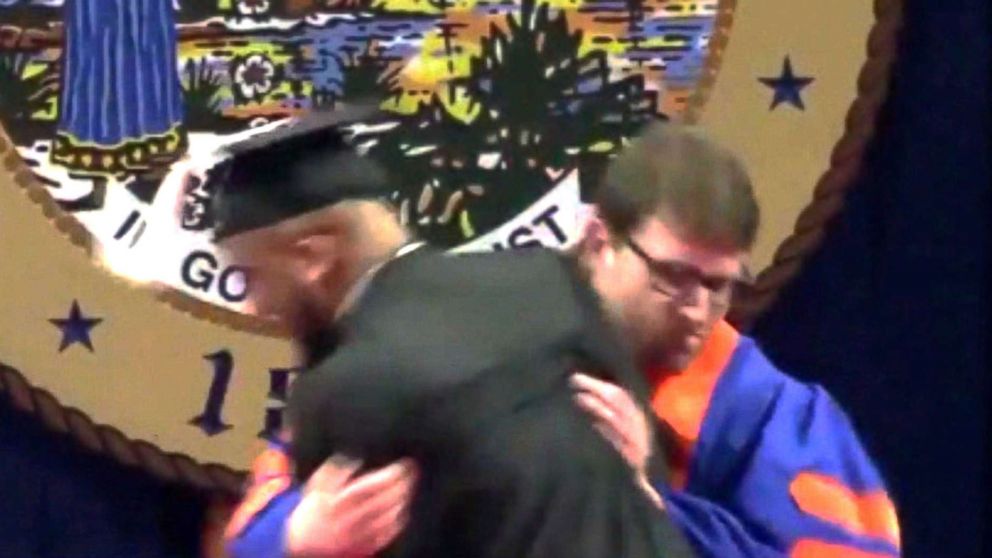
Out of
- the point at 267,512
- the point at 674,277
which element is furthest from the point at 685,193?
the point at 267,512

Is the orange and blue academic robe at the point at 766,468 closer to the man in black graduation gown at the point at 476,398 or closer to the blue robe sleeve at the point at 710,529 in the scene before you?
the blue robe sleeve at the point at 710,529

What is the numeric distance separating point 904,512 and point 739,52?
469mm

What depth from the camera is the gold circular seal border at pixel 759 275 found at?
6.25 ft

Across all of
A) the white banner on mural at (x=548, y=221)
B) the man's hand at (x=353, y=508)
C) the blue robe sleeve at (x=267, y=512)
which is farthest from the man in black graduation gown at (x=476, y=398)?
the white banner on mural at (x=548, y=221)

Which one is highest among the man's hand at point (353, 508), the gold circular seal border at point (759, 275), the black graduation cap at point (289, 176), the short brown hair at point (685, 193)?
the black graduation cap at point (289, 176)

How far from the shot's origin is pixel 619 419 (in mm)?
1056

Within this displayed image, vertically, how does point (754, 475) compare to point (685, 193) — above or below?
below

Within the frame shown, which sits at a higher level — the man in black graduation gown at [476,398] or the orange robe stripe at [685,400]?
the man in black graduation gown at [476,398]

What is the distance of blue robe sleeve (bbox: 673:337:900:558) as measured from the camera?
47.1 inches

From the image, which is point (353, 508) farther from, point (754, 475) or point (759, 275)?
point (759, 275)

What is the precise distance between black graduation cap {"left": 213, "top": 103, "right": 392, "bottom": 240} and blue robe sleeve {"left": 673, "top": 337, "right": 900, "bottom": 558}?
0.24 meters

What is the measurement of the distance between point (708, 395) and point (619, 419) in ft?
0.63

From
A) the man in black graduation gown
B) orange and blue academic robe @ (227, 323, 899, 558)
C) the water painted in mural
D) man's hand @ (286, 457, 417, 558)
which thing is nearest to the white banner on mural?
the water painted in mural

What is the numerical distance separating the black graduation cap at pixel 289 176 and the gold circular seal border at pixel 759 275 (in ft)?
2.29
